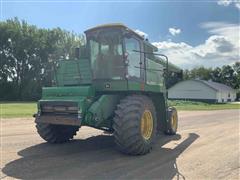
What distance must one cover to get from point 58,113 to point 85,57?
2.01 meters

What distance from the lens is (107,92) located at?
8.87 m

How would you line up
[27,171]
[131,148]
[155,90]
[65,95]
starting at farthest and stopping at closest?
[155,90] → [65,95] → [131,148] → [27,171]

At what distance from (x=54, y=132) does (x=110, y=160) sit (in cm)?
247

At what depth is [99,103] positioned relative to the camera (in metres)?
8.18

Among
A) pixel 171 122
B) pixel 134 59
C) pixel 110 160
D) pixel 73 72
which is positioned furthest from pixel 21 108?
pixel 110 160

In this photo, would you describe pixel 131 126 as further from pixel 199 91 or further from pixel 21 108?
pixel 199 91

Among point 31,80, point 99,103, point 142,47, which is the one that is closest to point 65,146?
point 99,103

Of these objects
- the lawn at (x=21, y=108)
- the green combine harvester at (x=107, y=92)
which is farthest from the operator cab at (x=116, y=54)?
the lawn at (x=21, y=108)

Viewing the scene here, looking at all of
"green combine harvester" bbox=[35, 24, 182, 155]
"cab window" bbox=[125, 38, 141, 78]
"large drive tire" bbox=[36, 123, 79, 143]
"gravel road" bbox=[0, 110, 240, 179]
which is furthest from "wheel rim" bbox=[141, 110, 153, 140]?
"large drive tire" bbox=[36, 123, 79, 143]

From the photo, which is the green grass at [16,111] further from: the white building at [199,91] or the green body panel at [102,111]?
the white building at [199,91]

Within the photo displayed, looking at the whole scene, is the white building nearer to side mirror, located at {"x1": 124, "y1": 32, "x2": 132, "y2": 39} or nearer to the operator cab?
the operator cab

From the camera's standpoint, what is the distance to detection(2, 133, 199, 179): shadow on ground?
658 cm

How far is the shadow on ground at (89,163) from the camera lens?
6.58 m

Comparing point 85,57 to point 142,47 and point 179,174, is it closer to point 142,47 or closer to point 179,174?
point 142,47
